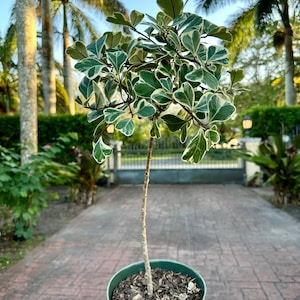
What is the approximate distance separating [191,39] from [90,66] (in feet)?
1.57

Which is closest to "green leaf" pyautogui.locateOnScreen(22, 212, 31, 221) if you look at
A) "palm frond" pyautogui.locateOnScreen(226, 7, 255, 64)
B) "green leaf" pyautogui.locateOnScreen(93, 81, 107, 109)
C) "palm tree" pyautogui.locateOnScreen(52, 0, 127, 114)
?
"green leaf" pyautogui.locateOnScreen(93, 81, 107, 109)

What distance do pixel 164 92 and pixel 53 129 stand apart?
6.95 m

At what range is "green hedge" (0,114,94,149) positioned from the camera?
760 centimetres

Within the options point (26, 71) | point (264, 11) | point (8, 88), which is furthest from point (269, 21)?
point (8, 88)

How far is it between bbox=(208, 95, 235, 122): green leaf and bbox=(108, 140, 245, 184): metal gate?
6.52 meters

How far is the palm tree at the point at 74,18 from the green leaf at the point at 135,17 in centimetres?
990

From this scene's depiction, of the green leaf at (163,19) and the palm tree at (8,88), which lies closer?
the green leaf at (163,19)

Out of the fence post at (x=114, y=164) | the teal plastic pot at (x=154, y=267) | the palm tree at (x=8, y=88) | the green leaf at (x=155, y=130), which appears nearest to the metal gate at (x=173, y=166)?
the fence post at (x=114, y=164)

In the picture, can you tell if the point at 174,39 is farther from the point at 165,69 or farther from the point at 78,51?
the point at 78,51

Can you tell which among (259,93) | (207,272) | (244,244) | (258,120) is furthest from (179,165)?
(259,93)

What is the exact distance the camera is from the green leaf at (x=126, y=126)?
1.27 meters

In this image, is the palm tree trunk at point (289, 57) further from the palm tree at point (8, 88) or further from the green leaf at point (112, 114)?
the green leaf at point (112, 114)

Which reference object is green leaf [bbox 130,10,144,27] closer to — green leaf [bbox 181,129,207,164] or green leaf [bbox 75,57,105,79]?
green leaf [bbox 75,57,105,79]

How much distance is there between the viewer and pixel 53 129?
772cm
